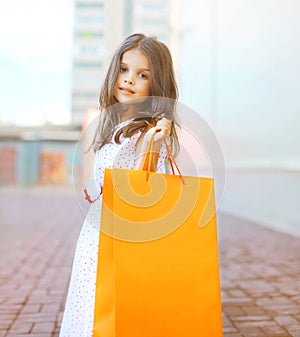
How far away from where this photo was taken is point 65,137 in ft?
69.9

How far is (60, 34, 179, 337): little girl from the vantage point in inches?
56.6

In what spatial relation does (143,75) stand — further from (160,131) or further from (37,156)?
(37,156)

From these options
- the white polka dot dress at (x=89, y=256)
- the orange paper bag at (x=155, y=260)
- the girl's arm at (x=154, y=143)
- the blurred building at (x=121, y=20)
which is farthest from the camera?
the blurred building at (x=121, y=20)

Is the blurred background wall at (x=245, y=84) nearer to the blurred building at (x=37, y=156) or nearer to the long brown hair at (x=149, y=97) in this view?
the long brown hair at (x=149, y=97)

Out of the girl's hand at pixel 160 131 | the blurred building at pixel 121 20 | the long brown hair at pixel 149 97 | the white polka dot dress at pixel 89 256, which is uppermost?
the blurred building at pixel 121 20

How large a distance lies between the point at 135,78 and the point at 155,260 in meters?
0.68

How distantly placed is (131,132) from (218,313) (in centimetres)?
68

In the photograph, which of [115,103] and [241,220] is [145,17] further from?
[115,103]

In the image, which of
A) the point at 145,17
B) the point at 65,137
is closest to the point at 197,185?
the point at 145,17

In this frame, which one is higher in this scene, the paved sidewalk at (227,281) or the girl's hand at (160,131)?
the girl's hand at (160,131)

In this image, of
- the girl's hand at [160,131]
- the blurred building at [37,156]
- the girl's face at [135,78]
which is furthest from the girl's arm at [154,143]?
the blurred building at [37,156]

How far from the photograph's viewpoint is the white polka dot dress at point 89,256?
1.43 m

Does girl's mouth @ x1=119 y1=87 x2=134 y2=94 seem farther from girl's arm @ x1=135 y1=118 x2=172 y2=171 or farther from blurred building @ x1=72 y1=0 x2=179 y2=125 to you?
blurred building @ x1=72 y1=0 x2=179 y2=125

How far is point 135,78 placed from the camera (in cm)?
151
